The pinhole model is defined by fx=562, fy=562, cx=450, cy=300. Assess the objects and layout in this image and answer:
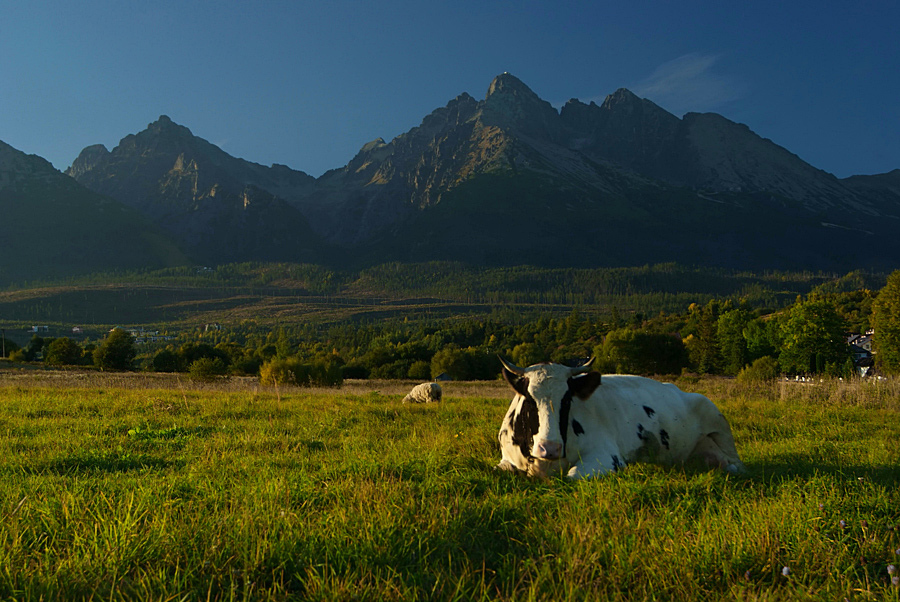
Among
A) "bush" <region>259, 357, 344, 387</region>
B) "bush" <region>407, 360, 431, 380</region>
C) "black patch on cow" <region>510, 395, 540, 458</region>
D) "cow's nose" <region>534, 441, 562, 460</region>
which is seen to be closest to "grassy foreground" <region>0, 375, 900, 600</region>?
"cow's nose" <region>534, 441, 562, 460</region>

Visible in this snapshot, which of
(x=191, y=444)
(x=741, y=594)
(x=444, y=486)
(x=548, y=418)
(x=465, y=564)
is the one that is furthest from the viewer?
(x=191, y=444)

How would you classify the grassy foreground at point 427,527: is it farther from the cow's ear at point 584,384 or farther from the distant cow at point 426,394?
the distant cow at point 426,394

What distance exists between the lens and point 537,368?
23.5 ft

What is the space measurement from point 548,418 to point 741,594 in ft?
10.5

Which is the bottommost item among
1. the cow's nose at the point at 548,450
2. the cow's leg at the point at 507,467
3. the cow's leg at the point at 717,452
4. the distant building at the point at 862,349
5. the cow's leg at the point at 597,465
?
the distant building at the point at 862,349

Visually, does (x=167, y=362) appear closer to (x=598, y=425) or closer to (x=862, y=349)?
(x=598, y=425)

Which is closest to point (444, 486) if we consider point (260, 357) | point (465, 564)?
point (465, 564)

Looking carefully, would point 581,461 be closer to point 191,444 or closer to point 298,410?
point 191,444

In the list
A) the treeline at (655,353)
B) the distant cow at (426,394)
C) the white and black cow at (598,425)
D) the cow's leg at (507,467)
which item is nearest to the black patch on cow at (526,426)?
the white and black cow at (598,425)

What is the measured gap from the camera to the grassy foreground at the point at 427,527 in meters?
3.65

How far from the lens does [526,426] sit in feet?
22.3

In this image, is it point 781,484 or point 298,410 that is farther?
point 298,410

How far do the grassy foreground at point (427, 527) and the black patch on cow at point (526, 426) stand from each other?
43cm

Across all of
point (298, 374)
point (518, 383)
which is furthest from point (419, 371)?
point (518, 383)
